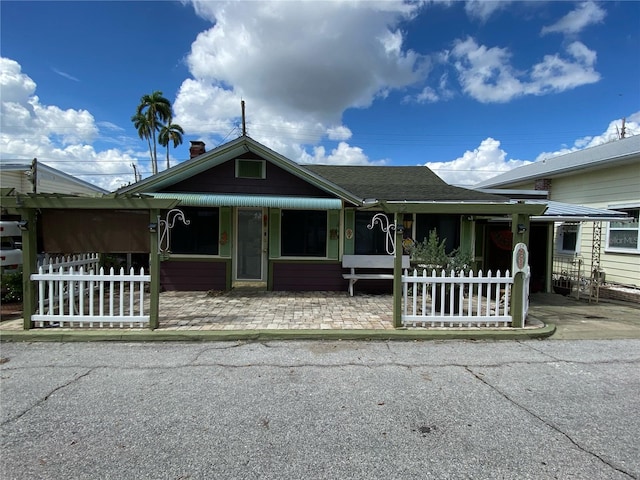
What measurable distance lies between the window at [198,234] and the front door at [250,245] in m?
0.58

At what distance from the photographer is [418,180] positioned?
1208 cm

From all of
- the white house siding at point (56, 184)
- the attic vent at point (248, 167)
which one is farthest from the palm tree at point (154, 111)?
the attic vent at point (248, 167)

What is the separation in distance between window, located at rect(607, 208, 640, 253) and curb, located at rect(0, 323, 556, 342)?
6.13m

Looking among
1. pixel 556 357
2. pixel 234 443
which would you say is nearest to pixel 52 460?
pixel 234 443

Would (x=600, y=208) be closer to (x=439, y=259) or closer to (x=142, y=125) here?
(x=439, y=259)

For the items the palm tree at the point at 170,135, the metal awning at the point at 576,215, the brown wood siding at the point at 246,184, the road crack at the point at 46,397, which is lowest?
the road crack at the point at 46,397

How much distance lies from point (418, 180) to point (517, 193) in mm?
3919

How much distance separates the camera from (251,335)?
5.54 metres

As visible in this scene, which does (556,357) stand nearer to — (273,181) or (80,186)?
(273,181)

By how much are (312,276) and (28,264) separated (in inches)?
225

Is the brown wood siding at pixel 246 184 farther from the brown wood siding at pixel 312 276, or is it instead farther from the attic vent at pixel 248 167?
the brown wood siding at pixel 312 276

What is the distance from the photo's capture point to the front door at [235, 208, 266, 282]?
379 inches

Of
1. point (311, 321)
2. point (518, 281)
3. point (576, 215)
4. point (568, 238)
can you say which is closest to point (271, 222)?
point (311, 321)

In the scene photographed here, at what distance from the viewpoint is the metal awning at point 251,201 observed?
27.0 feet
